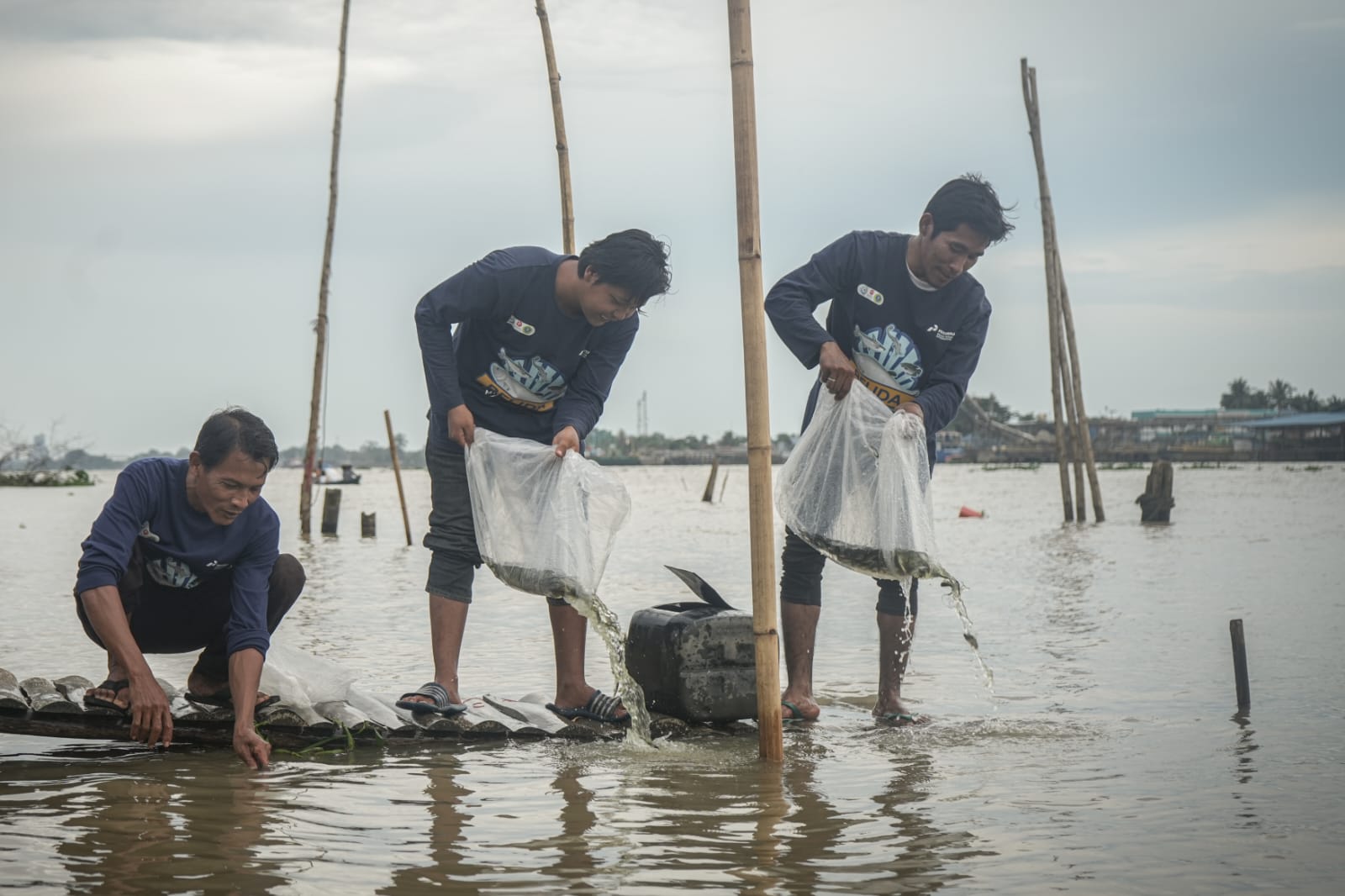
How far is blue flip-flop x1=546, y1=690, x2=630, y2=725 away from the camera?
426cm

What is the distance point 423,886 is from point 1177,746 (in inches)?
99.5

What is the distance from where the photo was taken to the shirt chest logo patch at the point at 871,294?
4492 millimetres

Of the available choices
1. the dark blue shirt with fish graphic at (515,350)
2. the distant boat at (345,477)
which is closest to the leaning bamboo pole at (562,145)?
the dark blue shirt with fish graphic at (515,350)

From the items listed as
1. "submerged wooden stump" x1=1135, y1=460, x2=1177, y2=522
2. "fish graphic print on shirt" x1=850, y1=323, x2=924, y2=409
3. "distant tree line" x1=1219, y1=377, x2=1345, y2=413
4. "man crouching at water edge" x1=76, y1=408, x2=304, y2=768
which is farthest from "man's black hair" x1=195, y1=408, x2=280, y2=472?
"distant tree line" x1=1219, y1=377, x2=1345, y2=413

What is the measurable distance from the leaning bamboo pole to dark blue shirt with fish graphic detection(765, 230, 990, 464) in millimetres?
1828

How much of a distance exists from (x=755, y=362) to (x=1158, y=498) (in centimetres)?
1542

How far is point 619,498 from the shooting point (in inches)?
168

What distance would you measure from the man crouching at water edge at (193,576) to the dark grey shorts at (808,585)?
1.73 meters

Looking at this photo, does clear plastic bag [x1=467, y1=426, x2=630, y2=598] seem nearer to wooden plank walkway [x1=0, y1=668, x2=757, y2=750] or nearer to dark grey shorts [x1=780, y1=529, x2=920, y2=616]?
wooden plank walkway [x1=0, y1=668, x2=757, y2=750]

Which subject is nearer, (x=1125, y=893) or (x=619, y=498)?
(x=1125, y=893)

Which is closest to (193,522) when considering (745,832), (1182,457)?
(745,832)

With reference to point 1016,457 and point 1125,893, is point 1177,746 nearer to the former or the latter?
point 1125,893

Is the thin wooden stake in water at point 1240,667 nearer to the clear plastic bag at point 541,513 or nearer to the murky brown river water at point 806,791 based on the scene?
the murky brown river water at point 806,791

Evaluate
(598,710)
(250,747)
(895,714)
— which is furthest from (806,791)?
(250,747)
